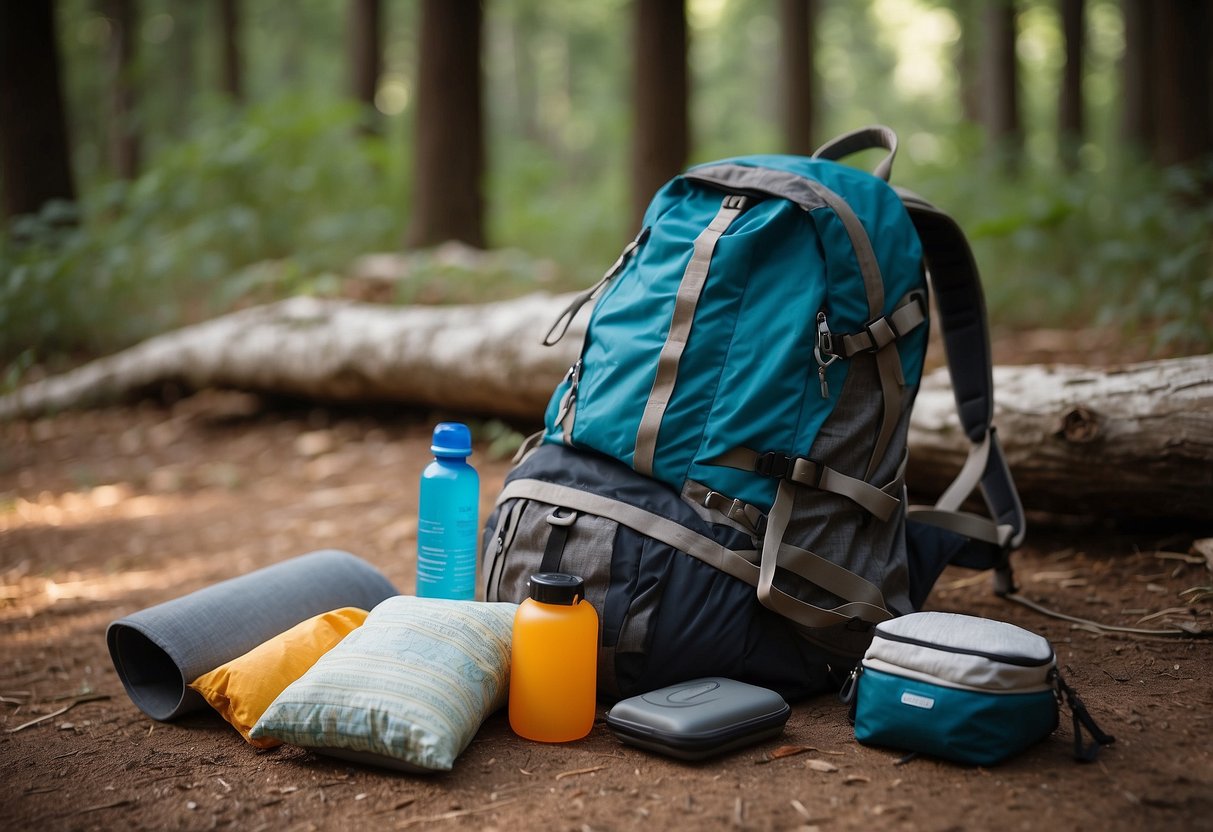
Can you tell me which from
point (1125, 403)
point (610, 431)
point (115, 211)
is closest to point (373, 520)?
point (610, 431)

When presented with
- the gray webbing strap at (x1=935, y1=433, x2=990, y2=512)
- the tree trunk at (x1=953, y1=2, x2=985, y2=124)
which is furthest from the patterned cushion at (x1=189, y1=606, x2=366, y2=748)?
the tree trunk at (x1=953, y1=2, x2=985, y2=124)

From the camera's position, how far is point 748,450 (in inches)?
98.5

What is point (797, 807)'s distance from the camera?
1974mm

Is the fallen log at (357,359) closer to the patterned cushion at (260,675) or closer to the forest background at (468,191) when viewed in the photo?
the forest background at (468,191)

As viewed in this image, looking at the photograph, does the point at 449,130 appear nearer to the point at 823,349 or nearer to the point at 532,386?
the point at 532,386

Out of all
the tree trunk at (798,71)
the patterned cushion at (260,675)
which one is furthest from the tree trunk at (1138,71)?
the patterned cushion at (260,675)

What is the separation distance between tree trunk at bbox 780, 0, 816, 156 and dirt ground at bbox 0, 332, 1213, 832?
24.0 feet

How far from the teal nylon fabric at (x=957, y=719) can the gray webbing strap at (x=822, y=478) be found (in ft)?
1.68

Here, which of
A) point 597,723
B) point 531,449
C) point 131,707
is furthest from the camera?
point 531,449

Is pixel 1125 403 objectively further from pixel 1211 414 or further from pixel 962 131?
pixel 962 131

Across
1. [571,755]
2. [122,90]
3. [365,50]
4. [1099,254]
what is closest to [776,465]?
[571,755]

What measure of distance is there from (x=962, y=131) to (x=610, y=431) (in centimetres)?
1037

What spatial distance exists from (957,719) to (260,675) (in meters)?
1.71

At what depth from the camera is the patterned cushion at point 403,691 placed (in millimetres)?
2137
